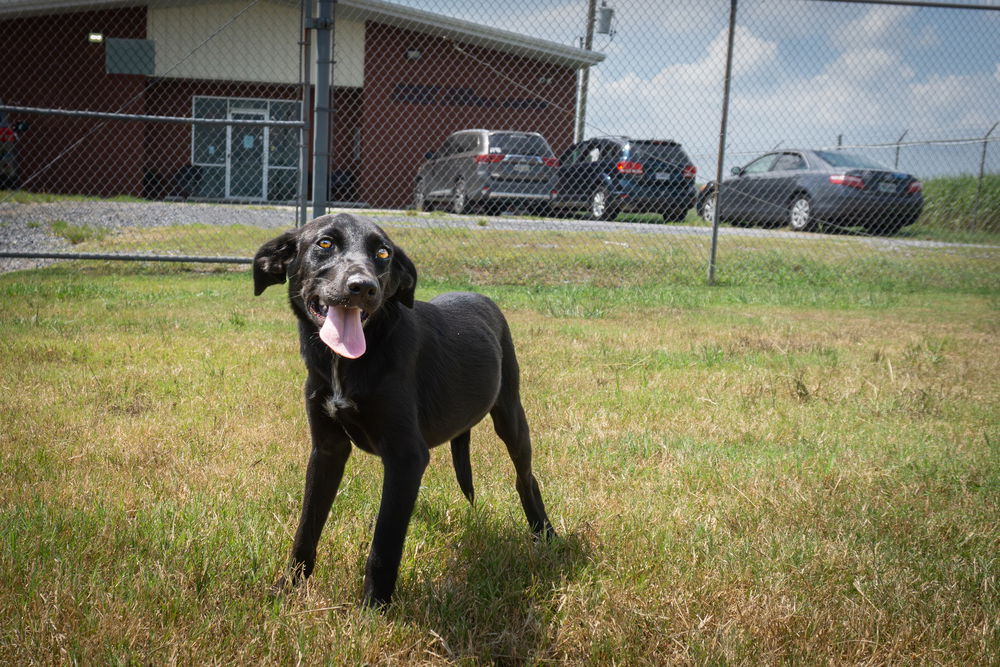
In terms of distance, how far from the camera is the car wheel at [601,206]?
1309 cm

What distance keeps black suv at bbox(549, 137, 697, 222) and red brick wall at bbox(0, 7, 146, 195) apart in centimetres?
1281

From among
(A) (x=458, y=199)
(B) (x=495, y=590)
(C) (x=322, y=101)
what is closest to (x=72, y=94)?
(A) (x=458, y=199)

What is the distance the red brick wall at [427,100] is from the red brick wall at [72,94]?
575 cm

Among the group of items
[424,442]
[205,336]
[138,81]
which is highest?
[138,81]

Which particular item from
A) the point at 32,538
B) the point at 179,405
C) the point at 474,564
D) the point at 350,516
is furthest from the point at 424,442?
the point at 179,405

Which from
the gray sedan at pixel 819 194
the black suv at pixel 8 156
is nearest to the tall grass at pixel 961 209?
the gray sedan at pixel 819 194

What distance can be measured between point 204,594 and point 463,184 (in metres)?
12.5

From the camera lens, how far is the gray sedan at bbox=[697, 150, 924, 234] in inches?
499

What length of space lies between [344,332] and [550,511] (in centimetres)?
127

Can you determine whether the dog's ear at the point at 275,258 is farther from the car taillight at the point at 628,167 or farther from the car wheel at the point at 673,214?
the car taillight at the point at 628,167

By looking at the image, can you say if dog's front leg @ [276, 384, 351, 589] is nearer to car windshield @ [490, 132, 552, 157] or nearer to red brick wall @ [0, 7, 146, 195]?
car windshield @ [490, 132, 552, 157]

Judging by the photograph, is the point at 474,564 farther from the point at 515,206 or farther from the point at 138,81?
the point at 138,81

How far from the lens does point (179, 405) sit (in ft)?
14.0

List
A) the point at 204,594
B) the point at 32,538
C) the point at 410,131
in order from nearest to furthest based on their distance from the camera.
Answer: the point at 204,594
the point at 32,538
the point at 410,131
